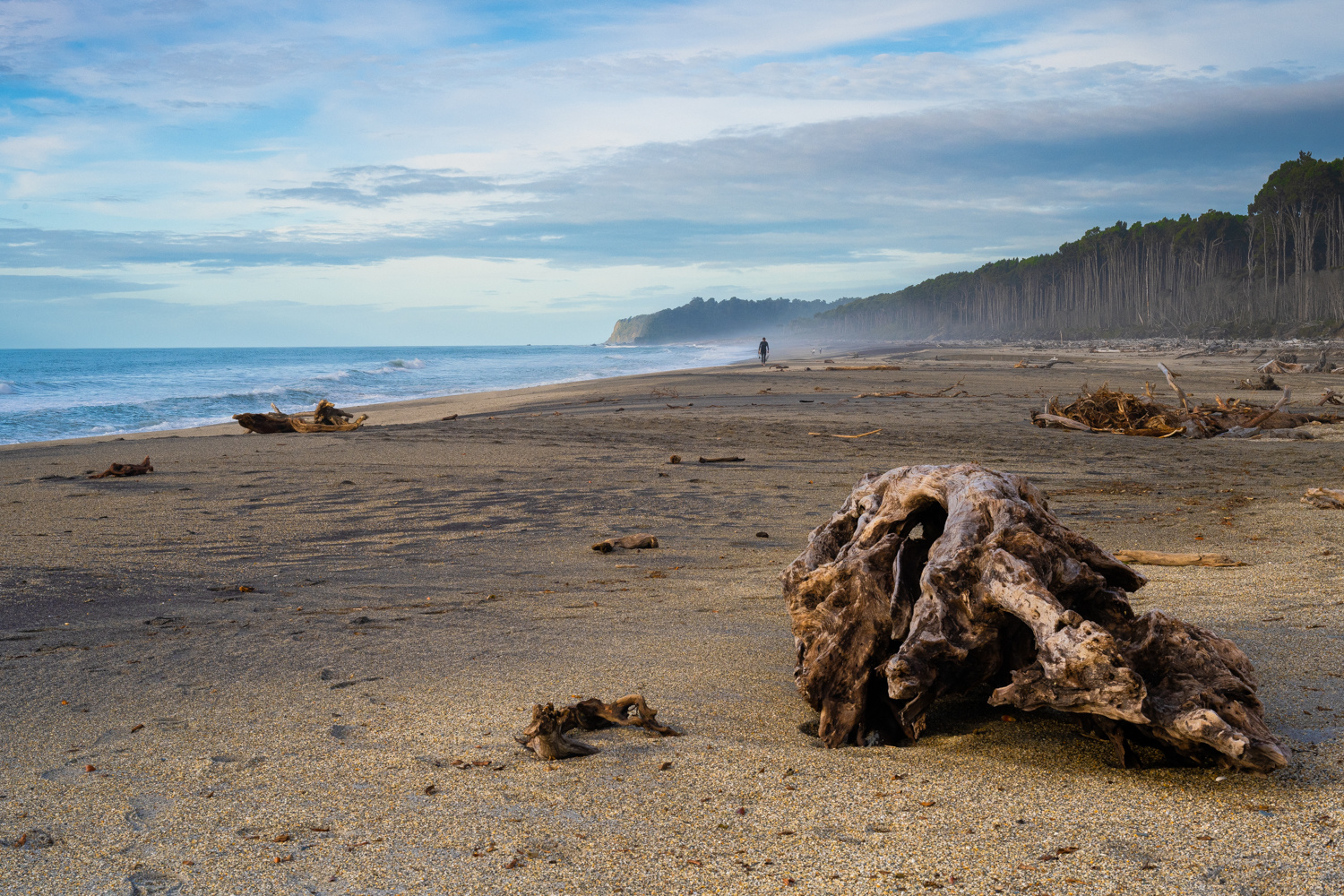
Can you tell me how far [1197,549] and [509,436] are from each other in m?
9.67

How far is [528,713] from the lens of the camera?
3459 mm

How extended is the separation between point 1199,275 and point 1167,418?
267 ft

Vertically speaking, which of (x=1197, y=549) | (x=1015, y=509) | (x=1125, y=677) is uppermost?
(x=1015, y=509)

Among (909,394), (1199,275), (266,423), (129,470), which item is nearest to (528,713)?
(129,470)

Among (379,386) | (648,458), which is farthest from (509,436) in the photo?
(379,386)

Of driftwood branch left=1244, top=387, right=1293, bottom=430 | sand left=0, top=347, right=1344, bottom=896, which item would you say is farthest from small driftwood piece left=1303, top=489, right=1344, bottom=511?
driftwood branch left=1244, top=387, right=1293, bottom=430

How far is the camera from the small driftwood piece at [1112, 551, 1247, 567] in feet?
18.8

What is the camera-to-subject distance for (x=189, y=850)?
2.43 m

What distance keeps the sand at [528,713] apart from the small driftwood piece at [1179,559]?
0.66 feet

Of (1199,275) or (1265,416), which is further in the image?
(1199,275)

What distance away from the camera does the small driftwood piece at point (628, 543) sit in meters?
6.71

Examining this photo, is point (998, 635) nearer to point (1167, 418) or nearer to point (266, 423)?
point (1167, 418)

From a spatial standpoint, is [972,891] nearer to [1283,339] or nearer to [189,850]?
[189,850]

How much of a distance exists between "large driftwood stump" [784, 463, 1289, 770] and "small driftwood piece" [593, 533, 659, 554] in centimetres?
321
